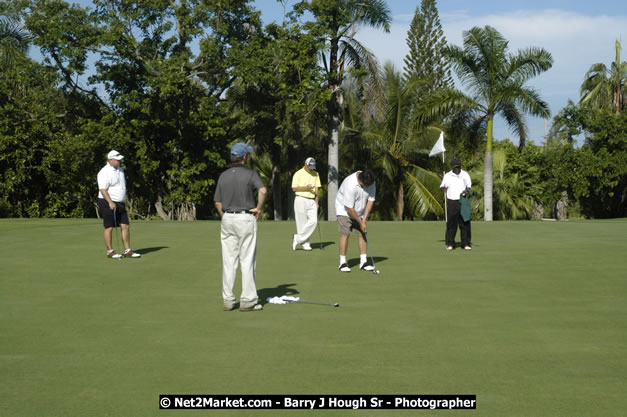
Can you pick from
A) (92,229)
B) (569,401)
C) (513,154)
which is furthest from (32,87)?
(569,401)

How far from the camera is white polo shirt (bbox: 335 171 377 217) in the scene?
12320mm

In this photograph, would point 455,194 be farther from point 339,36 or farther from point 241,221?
point 339,36

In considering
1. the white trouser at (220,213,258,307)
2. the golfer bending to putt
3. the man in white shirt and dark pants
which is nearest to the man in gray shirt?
the white trouser at (220,213,258,307)

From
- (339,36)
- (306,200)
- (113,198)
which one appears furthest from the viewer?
(339,36)

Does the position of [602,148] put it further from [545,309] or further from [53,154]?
[545,309]

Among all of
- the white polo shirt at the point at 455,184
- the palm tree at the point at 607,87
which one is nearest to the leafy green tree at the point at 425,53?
the palm tree at the point at 607,87

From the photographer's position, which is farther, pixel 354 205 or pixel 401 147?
pixel 401 147

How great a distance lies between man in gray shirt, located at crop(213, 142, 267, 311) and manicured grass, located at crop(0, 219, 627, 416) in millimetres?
377

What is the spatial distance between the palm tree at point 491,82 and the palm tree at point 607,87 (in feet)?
41.2

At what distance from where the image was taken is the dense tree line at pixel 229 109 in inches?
1278

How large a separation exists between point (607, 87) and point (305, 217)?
115 feet

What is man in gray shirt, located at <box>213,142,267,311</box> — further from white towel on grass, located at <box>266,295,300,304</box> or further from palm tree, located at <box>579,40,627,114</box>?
palm tree, located at <box>579,40,627,114</box>

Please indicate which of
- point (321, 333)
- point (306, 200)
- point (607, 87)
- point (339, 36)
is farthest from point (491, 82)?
point (321, 333)

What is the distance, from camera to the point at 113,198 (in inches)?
562
